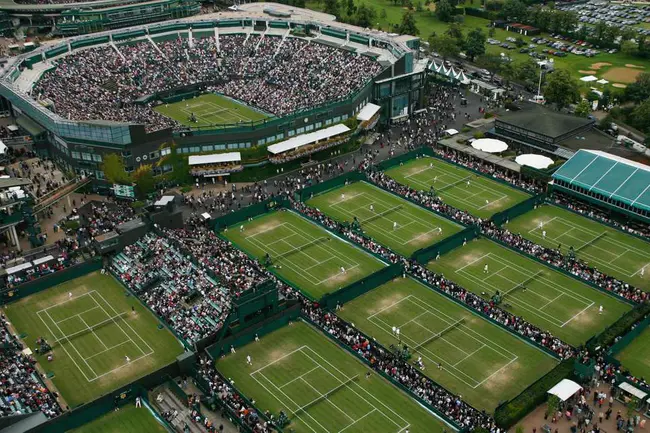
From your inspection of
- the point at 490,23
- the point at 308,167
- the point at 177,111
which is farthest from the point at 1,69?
the point at 490,23

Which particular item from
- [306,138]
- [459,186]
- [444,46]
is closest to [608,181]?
[459,186]

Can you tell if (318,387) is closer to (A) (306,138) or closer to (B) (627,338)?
(B) (627,338)

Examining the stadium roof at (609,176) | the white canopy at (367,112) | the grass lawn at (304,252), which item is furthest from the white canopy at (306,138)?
the stadium roof at (609,176)

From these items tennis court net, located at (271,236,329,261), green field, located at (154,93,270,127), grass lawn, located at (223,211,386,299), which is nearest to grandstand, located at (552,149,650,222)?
grass lawn, located at (223,211,386,299)

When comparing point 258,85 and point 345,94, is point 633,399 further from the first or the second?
point 258,85

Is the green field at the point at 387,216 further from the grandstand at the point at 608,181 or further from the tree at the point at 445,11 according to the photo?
the tree at the point at 445,11

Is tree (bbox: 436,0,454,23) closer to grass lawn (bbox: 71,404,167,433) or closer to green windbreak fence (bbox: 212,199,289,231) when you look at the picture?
green windbreak fence (bbox: 212,199,289,231)
